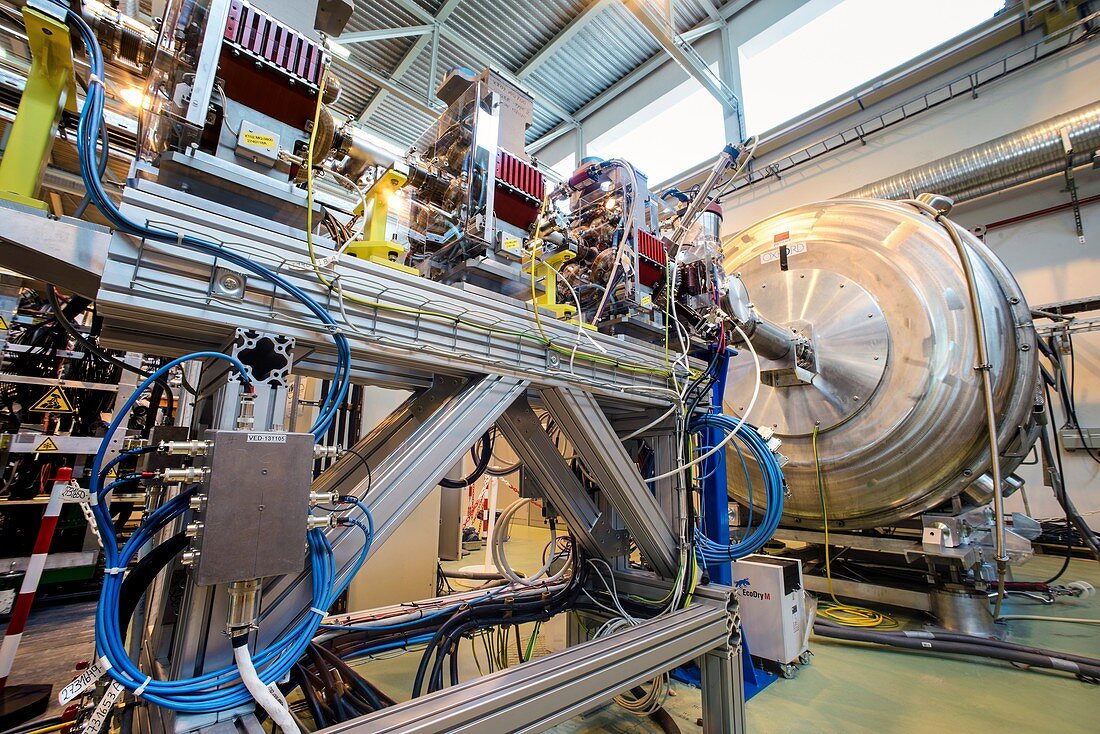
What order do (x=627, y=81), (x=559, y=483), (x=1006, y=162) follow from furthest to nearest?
1. (x=627, y=81)
2. (x=1006, y=162)
3. (x=559, y=483)

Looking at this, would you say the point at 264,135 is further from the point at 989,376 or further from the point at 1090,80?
the point at 1090,80

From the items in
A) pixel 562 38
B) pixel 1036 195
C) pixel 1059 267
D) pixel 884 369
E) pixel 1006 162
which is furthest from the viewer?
pixel 562 38

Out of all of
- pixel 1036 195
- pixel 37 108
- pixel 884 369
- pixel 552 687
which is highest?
pixel 1036 195

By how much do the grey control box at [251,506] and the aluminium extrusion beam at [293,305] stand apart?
223 mm

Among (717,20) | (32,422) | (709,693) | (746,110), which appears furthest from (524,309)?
(717,20)

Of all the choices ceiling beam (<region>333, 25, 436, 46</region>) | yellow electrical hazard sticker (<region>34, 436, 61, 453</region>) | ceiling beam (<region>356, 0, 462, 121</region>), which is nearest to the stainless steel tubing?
ceiling beam (<region>356, 0, 462, 121</region>)

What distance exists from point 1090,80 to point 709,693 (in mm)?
5269

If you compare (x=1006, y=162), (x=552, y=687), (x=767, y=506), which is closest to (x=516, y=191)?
(x=552, y=687)

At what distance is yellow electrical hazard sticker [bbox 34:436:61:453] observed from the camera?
99.5 inches

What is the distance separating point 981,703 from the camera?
5.36ft

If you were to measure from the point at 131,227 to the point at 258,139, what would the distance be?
321 millimetres

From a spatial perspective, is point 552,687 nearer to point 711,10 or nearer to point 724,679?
point 724,679

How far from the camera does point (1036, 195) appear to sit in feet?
12.7

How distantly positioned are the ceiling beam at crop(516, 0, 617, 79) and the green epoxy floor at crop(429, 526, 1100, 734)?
4.88m
